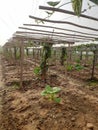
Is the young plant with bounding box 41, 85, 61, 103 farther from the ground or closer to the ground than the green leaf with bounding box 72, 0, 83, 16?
closer to the ground

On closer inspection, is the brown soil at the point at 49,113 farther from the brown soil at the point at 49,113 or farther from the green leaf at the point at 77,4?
the green leaf at the point at 77,4

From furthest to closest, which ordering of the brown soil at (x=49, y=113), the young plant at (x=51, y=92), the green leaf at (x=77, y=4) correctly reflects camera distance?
the young plant at (x=51, y=92) < the brown soil at (x=49, y=113) < the green leaf at (x=77, y=4)

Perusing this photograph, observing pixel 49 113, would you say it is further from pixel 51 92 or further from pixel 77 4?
pixel 77 4

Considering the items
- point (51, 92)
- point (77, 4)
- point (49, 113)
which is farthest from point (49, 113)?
point (77, 4)

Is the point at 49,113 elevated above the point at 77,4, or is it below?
below

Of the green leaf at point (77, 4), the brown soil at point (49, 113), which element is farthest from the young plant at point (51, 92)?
the green leaf at point (77, 4)

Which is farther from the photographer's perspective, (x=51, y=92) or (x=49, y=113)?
(x=51, y=92)

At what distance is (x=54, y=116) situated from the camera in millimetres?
4258

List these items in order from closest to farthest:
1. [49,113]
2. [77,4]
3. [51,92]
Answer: [77,4], [49,113], [51,92]

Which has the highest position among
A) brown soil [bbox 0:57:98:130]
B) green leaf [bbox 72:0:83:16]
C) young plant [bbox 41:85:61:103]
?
green leaf [bbox 72:0:83:16]

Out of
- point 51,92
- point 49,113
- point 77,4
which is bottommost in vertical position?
point 49,113

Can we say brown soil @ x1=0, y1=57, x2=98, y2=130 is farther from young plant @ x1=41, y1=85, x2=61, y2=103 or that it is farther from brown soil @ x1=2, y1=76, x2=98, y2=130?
young plant @ x1=41, y1=85, x2=61, y2=103

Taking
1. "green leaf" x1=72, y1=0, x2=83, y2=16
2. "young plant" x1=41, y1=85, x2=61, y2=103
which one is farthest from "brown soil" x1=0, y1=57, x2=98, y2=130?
"green leaf" x1=72, y1=0, x2=83, y2=16

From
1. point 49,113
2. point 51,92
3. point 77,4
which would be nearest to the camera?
point 77,4
